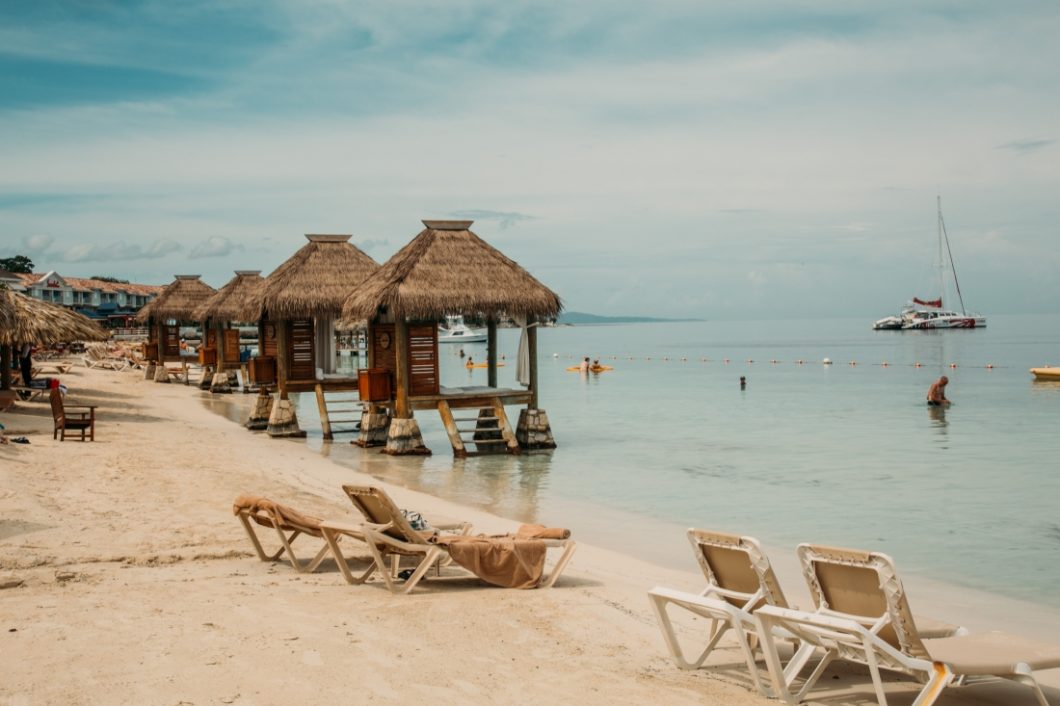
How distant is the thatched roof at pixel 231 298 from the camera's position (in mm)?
30969

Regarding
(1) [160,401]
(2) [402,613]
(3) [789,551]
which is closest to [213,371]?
(1) [160,401]

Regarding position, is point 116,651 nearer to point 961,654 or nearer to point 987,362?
point 961,654

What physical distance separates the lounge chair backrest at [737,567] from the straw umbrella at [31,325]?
707 inches

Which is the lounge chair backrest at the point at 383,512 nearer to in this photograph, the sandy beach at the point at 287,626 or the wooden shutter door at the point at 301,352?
the sandy beach at the point at 287,626

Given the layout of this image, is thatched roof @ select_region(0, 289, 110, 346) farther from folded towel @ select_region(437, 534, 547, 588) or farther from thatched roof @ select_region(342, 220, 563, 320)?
folded towel @ select_region(437, 534, 547, 588)

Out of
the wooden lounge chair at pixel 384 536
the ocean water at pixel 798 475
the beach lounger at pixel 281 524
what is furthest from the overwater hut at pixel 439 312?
the wooden lounge chair at pixel 384 536

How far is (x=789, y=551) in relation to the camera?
11305 mm

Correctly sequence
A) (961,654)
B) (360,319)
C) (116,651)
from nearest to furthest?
1. (961,654)
2. (116,651)
3. (360,319)

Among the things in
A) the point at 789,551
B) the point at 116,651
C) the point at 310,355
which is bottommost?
the point at 789,551

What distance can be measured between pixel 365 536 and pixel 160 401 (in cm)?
2452

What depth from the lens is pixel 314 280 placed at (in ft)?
71.4

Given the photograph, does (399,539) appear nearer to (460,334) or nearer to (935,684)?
(935,684)

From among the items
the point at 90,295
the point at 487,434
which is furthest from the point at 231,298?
the point at 90,295

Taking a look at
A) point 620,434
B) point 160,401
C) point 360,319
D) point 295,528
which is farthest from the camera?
point 160,401
